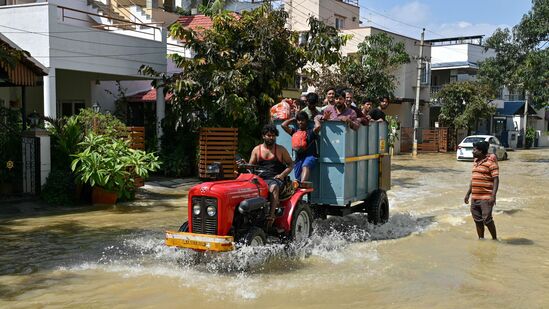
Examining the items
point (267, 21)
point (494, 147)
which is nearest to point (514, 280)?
point (267, 21)

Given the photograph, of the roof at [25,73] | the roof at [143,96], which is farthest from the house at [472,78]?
the roof at [25,73]

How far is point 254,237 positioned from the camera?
22.5ft

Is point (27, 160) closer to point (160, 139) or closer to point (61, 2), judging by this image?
point (160, 139)

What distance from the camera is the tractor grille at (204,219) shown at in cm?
676

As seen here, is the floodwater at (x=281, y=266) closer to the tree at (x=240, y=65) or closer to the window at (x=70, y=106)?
the tree at (x=240, y=65)

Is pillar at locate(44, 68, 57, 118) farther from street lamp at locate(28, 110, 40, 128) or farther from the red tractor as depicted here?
the red tractor

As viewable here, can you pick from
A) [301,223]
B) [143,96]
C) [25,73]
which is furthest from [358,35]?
[301,223]

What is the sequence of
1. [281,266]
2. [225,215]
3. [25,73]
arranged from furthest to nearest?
[25,73], [281,266], [225,215]

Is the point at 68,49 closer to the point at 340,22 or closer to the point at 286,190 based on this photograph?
the point at 286,190

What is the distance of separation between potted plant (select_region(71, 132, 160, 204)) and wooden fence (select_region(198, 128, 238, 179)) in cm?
353

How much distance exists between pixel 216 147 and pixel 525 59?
2205 cm

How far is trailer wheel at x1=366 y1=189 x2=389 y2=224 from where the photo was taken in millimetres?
9797

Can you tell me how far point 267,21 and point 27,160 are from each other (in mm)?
7908

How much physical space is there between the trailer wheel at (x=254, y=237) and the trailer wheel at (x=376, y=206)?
3.21 m
